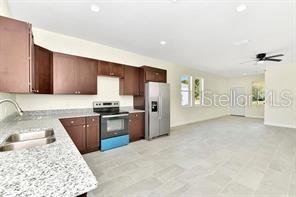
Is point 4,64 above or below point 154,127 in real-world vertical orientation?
above

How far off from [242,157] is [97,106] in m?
3.81

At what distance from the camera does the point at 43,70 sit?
9.05 feet

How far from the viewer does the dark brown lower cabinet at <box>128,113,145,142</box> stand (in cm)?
417

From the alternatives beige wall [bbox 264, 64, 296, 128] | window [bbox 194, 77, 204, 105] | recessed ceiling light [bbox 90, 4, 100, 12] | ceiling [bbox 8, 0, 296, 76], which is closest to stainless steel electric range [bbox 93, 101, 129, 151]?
ceiling [bbox 8, 0, 296, 76]

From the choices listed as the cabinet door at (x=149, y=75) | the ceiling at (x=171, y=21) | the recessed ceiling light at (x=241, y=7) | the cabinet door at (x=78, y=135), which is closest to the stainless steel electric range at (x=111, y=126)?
the cabinet door at (x=78, y=135)

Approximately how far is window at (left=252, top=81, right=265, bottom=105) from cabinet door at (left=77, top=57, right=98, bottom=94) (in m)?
9.66

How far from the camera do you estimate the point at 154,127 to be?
4.50 m

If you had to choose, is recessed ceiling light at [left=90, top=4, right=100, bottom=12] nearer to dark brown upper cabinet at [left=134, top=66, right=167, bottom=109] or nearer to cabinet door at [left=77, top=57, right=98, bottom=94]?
cabinet door at [left=77, top=57, right=98, bottom=94]

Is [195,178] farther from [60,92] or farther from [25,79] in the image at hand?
[60,92]

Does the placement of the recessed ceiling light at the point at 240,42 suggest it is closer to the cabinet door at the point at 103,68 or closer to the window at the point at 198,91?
the cabinet door at the point at 103,68

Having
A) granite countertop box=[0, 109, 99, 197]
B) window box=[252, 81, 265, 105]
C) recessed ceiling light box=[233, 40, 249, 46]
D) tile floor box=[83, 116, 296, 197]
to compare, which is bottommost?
tile floor box=[83, 116, 296, 197]

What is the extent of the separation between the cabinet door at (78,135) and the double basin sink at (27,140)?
1.25 m

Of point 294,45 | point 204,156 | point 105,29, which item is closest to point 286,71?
point 294,45

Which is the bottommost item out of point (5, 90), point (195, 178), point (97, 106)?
point (195, 178)
